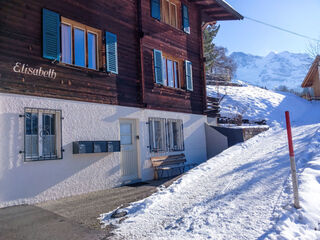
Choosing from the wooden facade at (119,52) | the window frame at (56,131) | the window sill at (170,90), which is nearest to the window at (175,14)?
the wooden facade at (119,52)

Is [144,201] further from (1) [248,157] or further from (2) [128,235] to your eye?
(1) [248,157]

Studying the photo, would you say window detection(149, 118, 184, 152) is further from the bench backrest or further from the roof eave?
the roof eave

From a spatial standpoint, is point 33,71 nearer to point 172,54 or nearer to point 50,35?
point 50,35

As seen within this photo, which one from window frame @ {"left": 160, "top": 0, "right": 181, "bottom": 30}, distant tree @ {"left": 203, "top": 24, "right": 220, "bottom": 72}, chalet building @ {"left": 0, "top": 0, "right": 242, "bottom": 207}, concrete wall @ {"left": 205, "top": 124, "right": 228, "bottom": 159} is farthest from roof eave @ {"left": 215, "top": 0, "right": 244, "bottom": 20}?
distant tree @ {"left": 203, "top": 24, "right": 220, "bottom": 72}

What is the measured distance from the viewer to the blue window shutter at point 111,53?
8898mm

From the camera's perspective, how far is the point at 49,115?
24.0 ft

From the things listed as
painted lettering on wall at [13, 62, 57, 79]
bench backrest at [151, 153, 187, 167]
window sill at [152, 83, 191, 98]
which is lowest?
bench backrest at [151, 153, 187, 167]

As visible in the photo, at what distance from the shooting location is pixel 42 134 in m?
7.07

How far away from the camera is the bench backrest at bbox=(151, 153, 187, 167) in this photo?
33.2ft

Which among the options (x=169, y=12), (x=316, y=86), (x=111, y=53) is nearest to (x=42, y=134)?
(x=111, y=53)

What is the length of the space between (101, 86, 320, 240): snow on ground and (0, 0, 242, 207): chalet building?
8.06 feet

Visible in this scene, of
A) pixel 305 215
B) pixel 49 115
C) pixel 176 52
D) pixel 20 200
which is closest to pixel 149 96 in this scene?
pixel 176 52

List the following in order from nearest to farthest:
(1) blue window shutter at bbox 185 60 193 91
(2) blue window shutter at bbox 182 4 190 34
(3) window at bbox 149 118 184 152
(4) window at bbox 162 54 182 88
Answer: (3) window at bbox 149 118 184 152, (4) window at bbox 162 54 182 88, (1) blue window shutter at bbox 185 60 193 91, (2) blue window shutter at bbox 182 4 190 34

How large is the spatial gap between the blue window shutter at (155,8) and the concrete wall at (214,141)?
546 centimetres
